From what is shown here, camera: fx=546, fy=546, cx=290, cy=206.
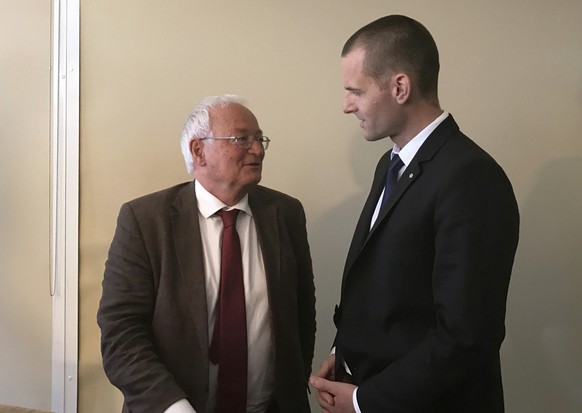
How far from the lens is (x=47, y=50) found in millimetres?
2217

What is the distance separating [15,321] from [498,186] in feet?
6.64

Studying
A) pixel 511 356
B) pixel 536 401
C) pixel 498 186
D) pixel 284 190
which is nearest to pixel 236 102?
pixel 284 190

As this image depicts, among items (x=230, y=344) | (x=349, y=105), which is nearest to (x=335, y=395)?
(x=230, y=344)

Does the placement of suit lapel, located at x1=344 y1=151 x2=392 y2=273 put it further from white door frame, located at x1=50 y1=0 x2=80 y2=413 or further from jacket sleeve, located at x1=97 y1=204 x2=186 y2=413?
white door frame, located at x1=50 y1=0 x2=80 y2=413

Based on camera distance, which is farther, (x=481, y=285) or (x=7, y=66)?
(x=7, y=66)

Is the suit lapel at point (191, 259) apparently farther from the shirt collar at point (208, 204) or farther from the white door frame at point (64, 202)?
the white door frame at point (64, 202)

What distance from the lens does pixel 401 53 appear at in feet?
4.12

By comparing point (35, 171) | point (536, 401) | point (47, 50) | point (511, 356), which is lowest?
point (536, 401)

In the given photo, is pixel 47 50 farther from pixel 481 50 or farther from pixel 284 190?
pixel 481 50

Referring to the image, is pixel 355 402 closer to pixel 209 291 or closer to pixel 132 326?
pixel 209 291

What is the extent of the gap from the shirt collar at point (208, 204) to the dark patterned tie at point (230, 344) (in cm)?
16

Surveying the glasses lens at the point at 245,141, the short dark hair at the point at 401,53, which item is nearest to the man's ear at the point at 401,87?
the short dark hair at the point at 401,53

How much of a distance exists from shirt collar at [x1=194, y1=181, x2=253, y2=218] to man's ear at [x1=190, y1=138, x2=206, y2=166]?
0.06 m

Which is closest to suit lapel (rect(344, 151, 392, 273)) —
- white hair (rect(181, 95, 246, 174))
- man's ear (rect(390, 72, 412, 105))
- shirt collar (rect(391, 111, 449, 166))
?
shirt collar (rect(391, 111, 449, 166))
